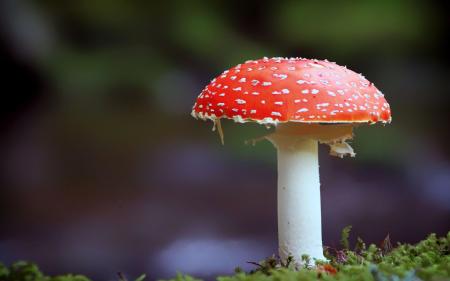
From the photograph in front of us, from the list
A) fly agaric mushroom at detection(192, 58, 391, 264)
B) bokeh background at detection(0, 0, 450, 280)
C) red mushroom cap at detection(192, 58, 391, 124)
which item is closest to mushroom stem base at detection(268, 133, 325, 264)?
fly agaric mushroom at detection(192, 58, 391, 264)

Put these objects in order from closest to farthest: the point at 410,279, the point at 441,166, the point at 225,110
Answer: the point at 410,279 → the point at 225,110 → the point at 441,166

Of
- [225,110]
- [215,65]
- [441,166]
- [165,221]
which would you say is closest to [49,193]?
[165,221]

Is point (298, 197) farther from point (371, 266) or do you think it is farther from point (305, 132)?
point (371, 266)

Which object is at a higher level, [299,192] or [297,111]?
[297,111]

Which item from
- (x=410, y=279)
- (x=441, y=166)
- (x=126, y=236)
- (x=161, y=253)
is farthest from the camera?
(x=441, y=166)

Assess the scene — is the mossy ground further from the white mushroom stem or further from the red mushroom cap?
the red mushroom cap

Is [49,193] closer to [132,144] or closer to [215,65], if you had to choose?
[132,144]

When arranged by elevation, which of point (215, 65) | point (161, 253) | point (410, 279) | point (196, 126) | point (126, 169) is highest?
point (215, 65)

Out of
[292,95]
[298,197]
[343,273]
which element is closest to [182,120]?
[298,197]
